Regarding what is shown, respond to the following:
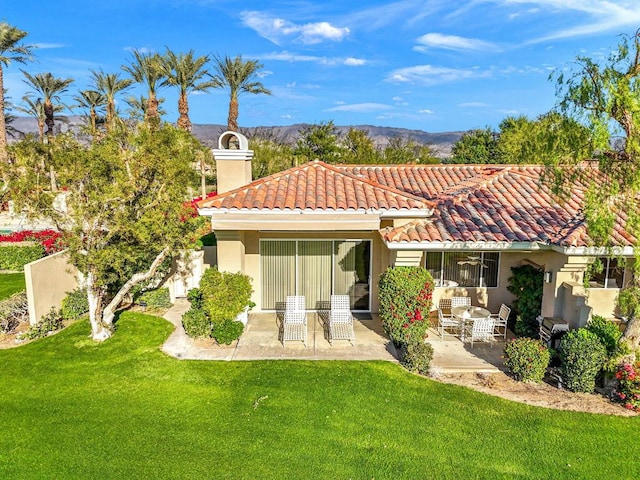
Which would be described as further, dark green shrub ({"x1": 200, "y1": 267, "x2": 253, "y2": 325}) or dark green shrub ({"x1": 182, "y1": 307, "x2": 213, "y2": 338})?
dark green shrub ({"x1": 182, "y1": 307, "x2": 213, "y2": 338})

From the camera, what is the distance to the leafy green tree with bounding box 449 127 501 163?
80.9m

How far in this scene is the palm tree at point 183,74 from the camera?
174 feet

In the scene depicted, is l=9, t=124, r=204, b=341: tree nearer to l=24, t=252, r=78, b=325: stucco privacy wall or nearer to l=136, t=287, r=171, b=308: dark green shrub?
l=24, t=252, r=78, b=325: stucco privacy wall

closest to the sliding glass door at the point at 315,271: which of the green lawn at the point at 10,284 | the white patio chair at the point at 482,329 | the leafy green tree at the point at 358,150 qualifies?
the white patio chair at the point at 482,329

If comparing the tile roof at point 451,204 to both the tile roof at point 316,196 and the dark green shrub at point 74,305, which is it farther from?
the dark green shrub at point 74,305

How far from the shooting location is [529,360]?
1464cm

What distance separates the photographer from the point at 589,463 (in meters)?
11.0

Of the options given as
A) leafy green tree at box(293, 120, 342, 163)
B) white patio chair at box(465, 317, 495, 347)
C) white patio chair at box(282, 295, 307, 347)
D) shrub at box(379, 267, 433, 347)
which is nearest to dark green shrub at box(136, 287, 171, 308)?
white patio chair at box(282, 295, 307, 347)

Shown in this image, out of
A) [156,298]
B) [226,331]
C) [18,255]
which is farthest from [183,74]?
[226,331]

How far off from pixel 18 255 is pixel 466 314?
3162 centimetres

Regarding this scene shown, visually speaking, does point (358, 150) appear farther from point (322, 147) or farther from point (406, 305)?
point (406, 305)

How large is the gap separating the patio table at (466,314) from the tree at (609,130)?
710 centimetres

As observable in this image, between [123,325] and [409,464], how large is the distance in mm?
14601

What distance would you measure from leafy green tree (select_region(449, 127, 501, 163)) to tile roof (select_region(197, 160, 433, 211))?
6693 centimetres
